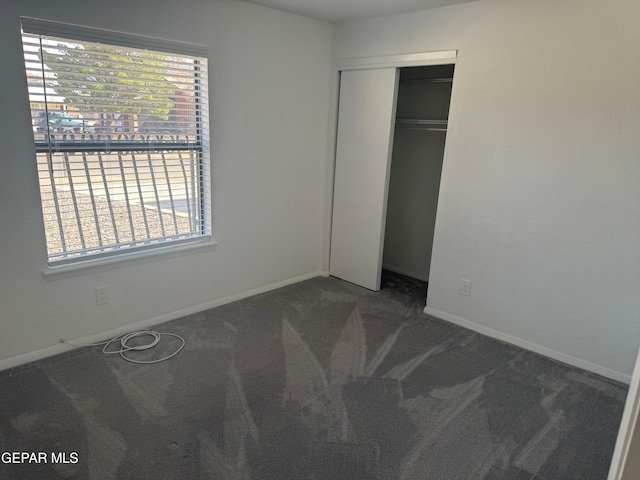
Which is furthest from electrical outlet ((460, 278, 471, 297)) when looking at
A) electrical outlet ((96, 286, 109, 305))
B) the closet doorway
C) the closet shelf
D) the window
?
electrical outlet ((96, 286, 109, 305))

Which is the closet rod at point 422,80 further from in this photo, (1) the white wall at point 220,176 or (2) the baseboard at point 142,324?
(2) the baseboard at point 142,324

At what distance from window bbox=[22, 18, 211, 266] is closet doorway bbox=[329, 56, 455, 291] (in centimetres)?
136

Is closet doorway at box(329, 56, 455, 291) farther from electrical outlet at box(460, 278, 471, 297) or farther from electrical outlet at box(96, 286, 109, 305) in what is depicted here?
electrical outlet at box(96, 286, 109, 305)

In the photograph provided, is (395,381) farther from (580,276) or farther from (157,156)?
(157,156)

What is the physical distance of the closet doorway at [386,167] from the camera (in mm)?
3846

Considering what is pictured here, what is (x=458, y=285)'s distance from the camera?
11.5 ft

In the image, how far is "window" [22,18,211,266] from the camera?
2584 mm

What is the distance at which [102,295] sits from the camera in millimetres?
2994

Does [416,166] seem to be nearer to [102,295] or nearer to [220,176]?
[220,176]

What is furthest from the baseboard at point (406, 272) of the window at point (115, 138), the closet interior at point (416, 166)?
the window at point (115, 138)

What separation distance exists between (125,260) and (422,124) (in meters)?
2.90

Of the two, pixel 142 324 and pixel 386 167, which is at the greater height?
pixel 386 167

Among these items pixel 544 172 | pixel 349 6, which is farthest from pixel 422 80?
pixel 544 172

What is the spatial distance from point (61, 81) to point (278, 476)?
245 cm
